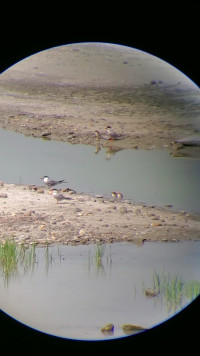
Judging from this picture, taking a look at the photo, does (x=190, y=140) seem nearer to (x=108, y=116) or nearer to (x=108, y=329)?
(x=108, y=116)

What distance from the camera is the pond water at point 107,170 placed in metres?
8.65

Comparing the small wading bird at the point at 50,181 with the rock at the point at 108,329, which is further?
the small wading bird at the point at 50,181

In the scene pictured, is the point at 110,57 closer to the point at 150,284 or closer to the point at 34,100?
the point at 34,100

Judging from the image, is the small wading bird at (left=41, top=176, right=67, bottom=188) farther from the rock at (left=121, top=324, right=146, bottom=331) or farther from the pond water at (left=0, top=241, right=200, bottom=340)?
the rock at (left=121, top=324, right=146, bottom=331)

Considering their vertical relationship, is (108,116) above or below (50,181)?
above

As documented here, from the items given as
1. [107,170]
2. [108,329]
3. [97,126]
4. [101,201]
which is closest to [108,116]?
[97,126]

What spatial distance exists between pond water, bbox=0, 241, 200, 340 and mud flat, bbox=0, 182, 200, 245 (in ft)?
0.33

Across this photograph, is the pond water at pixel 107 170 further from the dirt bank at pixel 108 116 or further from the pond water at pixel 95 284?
the pond water at pixel 95 284

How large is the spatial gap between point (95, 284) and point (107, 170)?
114 cm

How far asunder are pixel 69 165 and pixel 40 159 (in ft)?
1.03

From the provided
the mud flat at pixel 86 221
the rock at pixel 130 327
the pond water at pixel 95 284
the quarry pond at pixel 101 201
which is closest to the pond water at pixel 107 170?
the quarry pond at pixel 101 201

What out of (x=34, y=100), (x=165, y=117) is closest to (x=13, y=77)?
(x=34, y=100)

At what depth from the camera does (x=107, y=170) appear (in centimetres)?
865

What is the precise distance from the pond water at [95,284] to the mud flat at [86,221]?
10cm
